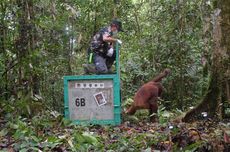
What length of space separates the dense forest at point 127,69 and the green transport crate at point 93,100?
1.00 feet

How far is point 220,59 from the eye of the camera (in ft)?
19.8

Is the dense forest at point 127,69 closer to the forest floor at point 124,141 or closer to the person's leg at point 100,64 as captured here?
the forest floor at point 124,141

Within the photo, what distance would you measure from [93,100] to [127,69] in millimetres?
4073

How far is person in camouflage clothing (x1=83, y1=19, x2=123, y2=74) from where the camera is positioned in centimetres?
781

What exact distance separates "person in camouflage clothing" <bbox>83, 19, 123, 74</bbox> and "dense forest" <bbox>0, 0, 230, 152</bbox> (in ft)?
3.03

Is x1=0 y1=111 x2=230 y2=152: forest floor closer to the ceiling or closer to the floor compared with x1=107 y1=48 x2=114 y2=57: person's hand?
closer to the floor

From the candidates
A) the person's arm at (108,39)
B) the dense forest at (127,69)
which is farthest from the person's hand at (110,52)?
the dense forest at (127,69)

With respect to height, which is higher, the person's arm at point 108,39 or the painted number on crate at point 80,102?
the person's arm at point 108,39

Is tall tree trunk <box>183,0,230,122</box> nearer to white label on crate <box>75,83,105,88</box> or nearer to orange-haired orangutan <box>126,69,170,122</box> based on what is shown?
white label on crate <box>75,83,105,88</box>

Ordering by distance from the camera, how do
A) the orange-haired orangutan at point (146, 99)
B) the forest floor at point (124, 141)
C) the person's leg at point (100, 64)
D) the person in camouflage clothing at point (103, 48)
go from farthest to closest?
the orange-haired orangutan at point (146, 99), the person's leg at point (100, 64), the person in camouflage clothing at point (103, 48), the forest floor at point (124, 141)

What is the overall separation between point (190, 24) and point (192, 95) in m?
1.75

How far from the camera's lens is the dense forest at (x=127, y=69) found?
4609 mm

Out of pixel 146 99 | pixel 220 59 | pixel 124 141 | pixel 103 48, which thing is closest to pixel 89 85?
pixel 103 48

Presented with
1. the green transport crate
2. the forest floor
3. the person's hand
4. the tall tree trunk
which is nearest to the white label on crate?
the green transport crate
